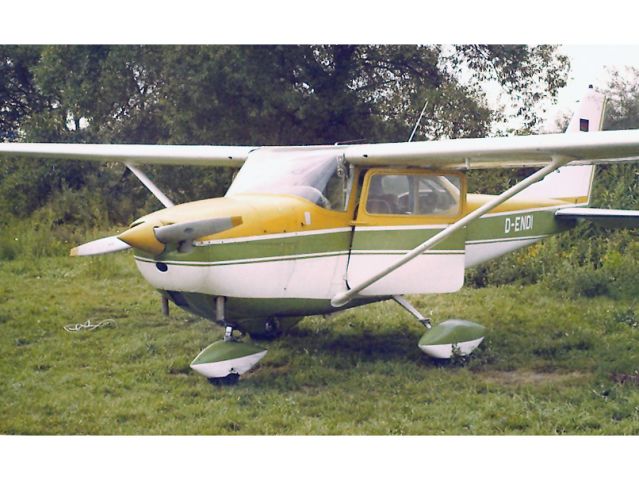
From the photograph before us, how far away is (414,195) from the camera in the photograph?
19.8ft

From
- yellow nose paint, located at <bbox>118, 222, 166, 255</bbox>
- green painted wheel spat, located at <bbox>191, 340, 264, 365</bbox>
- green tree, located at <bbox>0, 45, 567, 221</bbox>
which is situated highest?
green tree, located at <bbox>0, 45, 567, 221</bbox>

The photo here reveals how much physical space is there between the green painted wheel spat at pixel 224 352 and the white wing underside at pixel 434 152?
1.57 m

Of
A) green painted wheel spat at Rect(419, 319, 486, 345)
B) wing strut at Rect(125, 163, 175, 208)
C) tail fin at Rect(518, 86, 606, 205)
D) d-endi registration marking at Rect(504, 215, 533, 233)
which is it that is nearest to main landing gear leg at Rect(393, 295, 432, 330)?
green painted wheel spat at Rect(419, 319, 486, 345)

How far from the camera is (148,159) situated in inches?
259

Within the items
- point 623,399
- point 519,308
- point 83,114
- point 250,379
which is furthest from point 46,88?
point 623,399

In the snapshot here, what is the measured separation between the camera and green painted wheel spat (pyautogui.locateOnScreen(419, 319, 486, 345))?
5.93 m

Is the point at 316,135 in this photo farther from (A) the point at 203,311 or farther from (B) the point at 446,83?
(A) the point at 203,311

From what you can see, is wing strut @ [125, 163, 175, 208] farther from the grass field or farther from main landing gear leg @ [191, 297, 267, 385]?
main landing gear leg @ [191, 297, 267, 385]

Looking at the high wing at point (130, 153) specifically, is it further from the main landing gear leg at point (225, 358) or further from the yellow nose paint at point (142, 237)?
the yellow nose paint at point (142, 237)

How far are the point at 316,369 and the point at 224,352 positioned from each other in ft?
2.68

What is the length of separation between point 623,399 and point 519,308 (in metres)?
1.87

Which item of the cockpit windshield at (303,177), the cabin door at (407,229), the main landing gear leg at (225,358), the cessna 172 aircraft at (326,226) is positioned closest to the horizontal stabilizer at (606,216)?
the cessna 172 aircraft at (326,226)

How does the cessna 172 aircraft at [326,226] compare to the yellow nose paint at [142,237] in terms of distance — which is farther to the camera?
the cessna 172 aircraft at [326,226]

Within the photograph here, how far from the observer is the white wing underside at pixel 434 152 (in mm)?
5000
